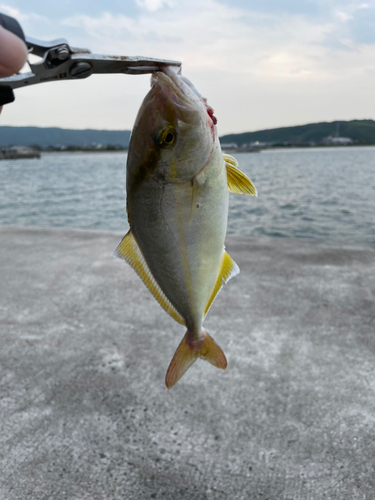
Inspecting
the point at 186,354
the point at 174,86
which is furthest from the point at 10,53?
the point at 186,354

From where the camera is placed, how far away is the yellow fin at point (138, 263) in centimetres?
121

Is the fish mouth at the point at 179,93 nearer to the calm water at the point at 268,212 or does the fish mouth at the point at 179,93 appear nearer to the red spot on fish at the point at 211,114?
the red spot on fish at the point at 211,114

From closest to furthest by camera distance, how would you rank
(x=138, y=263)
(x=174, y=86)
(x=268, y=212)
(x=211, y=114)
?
1. (x=174, y=86)
2. (x=211, y=114)
3. (x=138, y=263)
4. (x=268, y=212)

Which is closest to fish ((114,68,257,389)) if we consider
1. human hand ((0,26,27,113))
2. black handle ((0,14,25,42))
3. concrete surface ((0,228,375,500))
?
human hand ((0,26,27,113))

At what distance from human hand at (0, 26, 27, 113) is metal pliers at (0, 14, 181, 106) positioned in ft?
0.12

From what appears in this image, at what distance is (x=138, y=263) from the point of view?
1.26m

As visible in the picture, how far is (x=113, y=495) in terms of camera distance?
83.6 inches

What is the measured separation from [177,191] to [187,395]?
2.15 m

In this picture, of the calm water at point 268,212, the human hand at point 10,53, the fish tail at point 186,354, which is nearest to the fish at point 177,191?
the fish tail at point 186,354

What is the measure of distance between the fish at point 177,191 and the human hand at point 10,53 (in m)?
0.54

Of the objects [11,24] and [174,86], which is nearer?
[174,86]

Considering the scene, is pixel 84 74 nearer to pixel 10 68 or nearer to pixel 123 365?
pixel 10 68

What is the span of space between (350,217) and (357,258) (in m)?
13.3

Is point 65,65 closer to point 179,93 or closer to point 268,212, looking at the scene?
point 179,93
